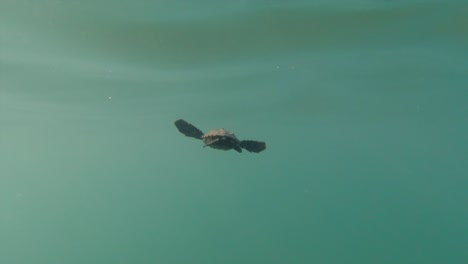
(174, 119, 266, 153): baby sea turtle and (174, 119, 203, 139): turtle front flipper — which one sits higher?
(174, 119, 203, 139): turtle front flipper

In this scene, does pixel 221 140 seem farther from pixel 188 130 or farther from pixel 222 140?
pixel 188 130

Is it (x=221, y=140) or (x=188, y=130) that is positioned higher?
(x=188, y=130)

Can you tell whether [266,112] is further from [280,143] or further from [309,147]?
[309,147]

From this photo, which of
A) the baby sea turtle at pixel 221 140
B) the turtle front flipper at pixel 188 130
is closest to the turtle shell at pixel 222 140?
the baby sea turtle at pixel 221 140

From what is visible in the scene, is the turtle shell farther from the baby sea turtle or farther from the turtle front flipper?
the turtle front flipper

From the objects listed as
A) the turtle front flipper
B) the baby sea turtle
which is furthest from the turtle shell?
the turtle front flipper

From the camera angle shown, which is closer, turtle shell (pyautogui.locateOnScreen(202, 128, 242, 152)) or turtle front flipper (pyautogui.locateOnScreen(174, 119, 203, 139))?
turtle shell (pyautogui.locateOnScreen(202, 128, 242, 152))

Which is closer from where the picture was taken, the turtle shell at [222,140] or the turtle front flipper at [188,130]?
the turtle shell at [222,140]

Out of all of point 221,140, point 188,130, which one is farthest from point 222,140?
point 188,130

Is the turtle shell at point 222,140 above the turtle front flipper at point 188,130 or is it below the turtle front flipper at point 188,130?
below

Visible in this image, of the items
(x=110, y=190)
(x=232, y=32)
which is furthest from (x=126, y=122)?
(x=110, y=190)

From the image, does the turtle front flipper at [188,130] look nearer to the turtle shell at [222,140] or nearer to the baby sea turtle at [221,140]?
the baby sea turtle at [221,140]
